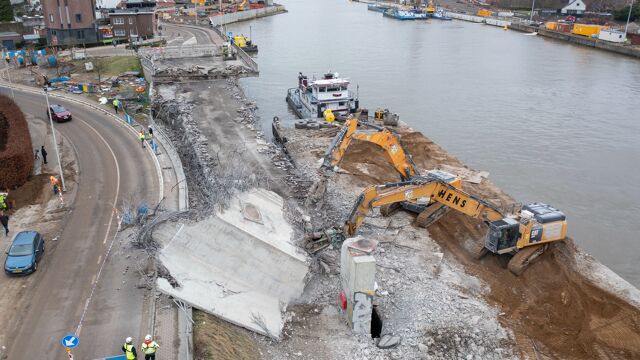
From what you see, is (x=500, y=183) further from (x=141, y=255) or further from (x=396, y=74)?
(x=396, y=74)

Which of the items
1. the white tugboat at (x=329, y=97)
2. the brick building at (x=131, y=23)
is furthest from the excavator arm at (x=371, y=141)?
the brick building at (x=131, y=23)

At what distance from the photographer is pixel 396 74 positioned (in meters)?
69.9

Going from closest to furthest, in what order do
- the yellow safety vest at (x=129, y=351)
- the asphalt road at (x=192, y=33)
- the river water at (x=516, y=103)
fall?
the yellow safety vest at (x=129, y=351) → the river water at (x=516, y=103) → the asphalt road at (x=192, y=33)

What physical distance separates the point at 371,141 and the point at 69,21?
55.1m

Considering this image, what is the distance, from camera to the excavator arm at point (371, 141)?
27.4 m

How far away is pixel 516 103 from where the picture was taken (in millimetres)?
55938

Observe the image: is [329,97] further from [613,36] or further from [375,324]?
[613,36]

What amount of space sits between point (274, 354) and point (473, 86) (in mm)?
52313

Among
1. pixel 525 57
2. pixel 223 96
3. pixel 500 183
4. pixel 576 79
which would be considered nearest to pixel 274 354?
pixel 500 183

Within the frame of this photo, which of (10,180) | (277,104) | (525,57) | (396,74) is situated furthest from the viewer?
(525,57)

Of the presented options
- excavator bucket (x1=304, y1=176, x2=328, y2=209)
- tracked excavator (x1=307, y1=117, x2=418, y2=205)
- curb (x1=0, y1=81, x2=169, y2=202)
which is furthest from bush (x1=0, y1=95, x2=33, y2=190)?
tracked excavator (x1=307, y1=117, x2=418, y2=205)

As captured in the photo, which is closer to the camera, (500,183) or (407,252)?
(407,252)

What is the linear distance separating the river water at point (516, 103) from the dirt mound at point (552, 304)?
5001 millimetres

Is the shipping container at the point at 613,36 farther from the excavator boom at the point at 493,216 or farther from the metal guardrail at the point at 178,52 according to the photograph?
the excavator boom at the point at 493,216
